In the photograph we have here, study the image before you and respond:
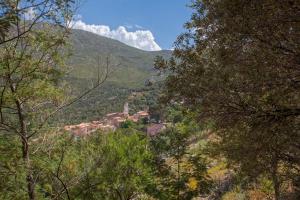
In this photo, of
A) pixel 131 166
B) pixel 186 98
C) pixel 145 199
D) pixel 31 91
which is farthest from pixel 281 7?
pixel 145 199

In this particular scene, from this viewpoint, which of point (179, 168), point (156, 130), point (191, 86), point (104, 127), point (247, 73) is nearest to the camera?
point (247, 73)

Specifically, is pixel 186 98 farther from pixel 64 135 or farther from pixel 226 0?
pixel 64 135

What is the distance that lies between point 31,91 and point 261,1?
19.5ft

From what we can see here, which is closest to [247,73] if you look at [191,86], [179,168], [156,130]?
[191,86]

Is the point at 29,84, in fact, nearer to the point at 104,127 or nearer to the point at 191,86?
the point at 191,86

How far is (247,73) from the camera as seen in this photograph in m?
6.68

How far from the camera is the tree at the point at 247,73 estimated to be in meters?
6.23

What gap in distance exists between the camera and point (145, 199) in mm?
21562

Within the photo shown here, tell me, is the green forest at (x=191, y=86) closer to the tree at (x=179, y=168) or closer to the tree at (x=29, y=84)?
the tree at (x=29, y=84)

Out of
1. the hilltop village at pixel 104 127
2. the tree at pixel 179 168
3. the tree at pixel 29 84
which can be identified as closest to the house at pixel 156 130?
the hilltop village at pixel 104 127

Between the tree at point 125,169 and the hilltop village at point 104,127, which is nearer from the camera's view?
the hilltop village at point 104,127

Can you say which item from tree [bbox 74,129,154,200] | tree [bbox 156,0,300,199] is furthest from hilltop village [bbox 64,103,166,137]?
tree [bbox 156,0,300,199]

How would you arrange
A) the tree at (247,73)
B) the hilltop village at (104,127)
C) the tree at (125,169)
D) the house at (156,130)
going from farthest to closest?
the house at (156,130) < the tree at (125,169) < the hilltop village at (104,127) < the tree at (247,73)

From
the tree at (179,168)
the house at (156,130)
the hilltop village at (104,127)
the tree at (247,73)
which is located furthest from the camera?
the house at (156,130)
